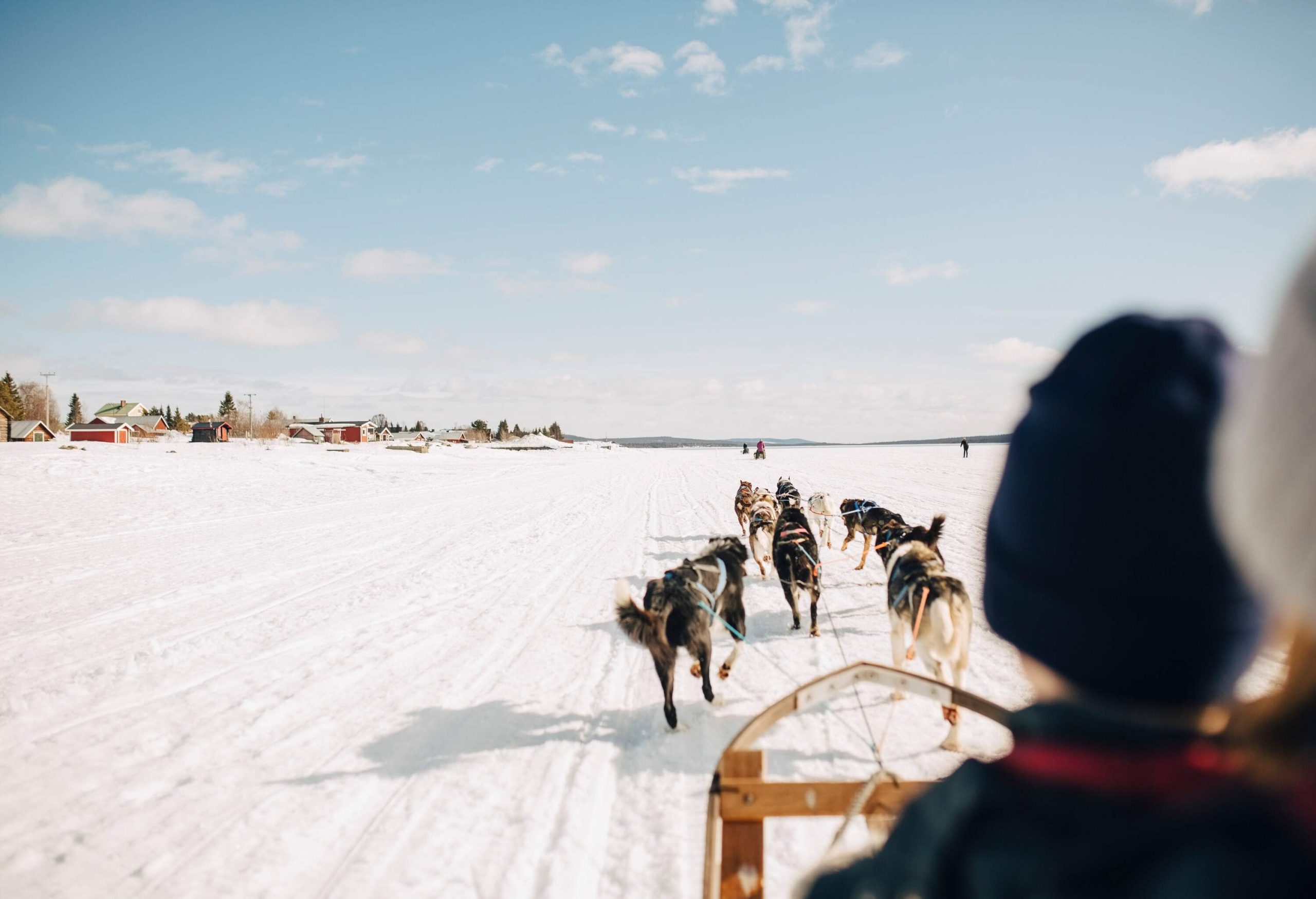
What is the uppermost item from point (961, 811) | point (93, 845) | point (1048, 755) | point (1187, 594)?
point (1187, 594)

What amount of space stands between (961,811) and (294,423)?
123906 mm

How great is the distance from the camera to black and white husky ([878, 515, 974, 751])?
163 inches

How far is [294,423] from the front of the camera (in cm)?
10656

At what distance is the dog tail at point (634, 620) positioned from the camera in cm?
392

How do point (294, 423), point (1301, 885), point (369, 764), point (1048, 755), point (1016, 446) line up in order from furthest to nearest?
1. point (294, 423)
2. point (369, 764)
3. point (1016, 446)
4. point (1048, 755)
5. point (1301, 885)

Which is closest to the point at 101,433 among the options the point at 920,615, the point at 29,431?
the point at 29,431

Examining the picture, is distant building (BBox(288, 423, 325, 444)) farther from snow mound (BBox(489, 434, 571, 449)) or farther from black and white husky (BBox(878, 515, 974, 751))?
black and white husky (BBox(878, 515, 974, 751))

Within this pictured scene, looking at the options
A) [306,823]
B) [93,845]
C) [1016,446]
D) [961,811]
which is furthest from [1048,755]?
[93,845]

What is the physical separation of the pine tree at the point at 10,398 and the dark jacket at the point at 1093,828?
280 ft

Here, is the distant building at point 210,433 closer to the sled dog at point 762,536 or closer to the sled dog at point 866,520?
the sled dog at point 762,536

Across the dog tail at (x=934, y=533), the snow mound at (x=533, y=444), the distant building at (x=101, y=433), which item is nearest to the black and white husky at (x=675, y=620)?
the dog tail at (x=934, y=533)

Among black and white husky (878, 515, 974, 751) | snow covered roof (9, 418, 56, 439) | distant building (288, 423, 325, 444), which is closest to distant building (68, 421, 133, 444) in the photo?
snow covered roof (9, 418, 56, 439)

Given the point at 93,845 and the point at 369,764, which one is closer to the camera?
the point at 93,845

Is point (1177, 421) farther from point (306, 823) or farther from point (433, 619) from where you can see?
point (433, 619)
